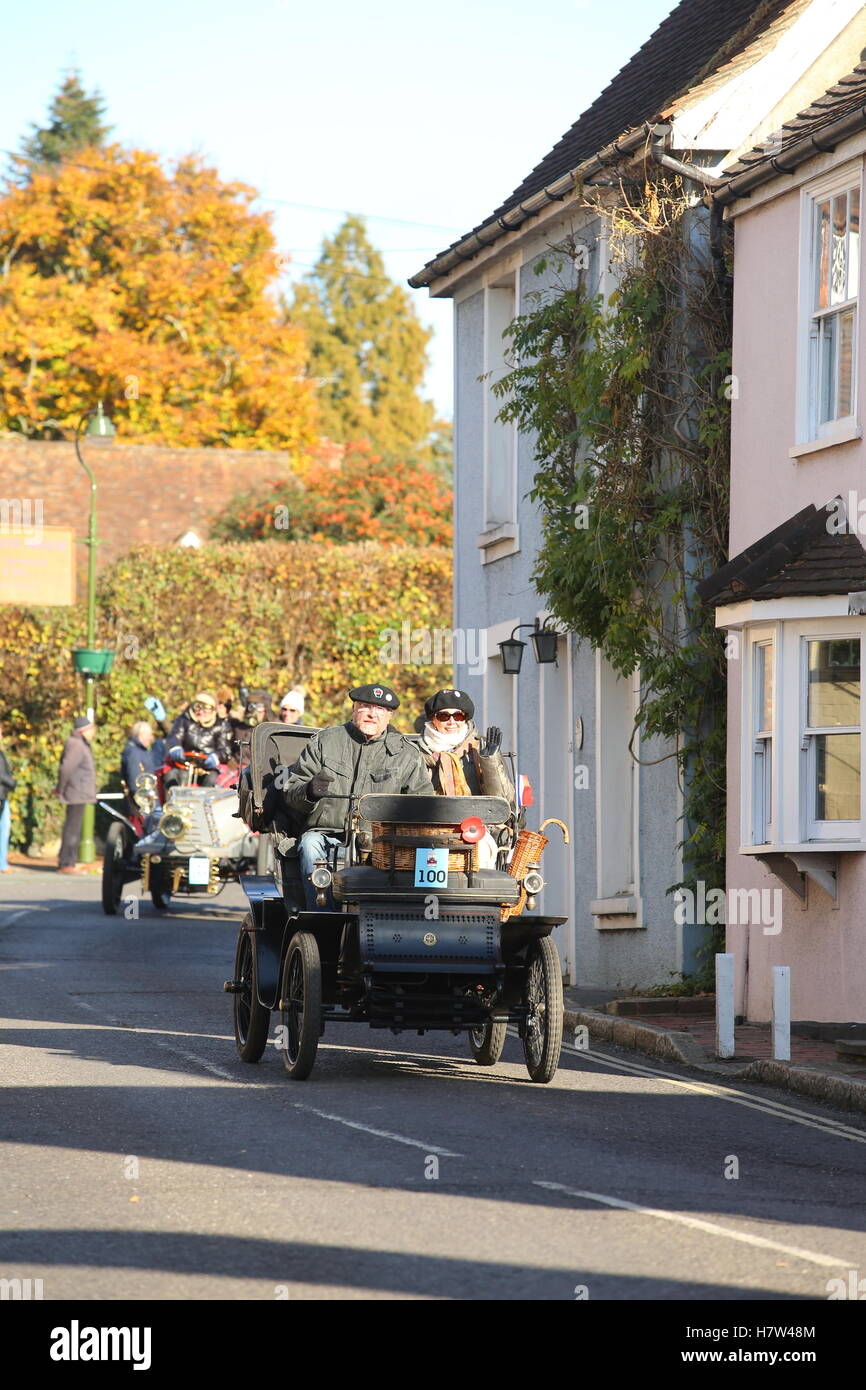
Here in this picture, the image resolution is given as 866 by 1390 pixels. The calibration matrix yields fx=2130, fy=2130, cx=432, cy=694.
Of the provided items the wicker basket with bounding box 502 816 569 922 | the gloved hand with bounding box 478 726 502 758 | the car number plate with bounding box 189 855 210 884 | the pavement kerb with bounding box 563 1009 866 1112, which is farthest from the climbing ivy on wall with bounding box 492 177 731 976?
the car number plate with bounding box 189 855 210 884

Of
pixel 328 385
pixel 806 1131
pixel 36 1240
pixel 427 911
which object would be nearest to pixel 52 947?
pixel 427 911

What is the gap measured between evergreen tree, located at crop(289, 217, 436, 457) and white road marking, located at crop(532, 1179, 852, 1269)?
63.6 meters

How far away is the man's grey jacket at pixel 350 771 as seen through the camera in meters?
12.4

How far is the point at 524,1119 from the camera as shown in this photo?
34.7ft

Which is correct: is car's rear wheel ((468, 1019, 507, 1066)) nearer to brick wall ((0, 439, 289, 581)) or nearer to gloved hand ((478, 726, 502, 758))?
gloved hand ((478, 726, 502, 758))

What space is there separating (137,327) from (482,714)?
30560mm

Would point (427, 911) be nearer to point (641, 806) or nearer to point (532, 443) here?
point (641, 806)

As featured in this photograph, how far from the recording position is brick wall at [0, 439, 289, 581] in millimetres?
46406

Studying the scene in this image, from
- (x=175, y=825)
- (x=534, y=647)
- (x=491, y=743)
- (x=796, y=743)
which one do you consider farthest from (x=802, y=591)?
(x=175, y=825)

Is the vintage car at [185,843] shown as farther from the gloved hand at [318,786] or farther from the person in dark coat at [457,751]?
the gloved hand at [318,786]

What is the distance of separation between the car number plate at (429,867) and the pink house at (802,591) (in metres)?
3.90

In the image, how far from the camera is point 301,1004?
1180 centimetres

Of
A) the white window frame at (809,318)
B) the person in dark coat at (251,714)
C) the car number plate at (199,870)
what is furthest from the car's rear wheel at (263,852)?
the white window frame at (809,318)
